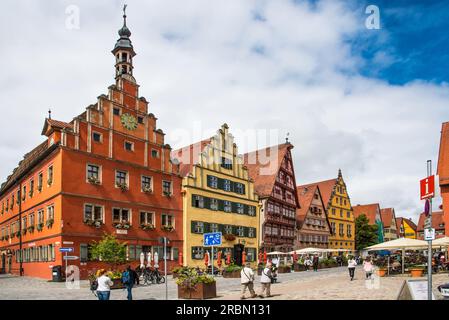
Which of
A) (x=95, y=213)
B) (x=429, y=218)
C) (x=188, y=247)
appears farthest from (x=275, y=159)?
(x=429, y=218)

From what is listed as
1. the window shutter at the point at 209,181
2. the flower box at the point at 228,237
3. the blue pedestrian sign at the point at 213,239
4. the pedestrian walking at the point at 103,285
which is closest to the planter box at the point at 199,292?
→ the blue pedestrian sign at the point at 213,239

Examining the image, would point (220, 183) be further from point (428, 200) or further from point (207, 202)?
point (428, 200)

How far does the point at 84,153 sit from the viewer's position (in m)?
34.4

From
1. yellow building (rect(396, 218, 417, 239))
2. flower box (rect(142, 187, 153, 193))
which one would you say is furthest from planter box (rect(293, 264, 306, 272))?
yellow building (rect(396, 218, 417, 239))

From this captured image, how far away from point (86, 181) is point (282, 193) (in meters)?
28.5

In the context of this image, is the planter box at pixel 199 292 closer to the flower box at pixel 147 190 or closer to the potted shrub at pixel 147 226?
the potted shrub at pixel 147 226

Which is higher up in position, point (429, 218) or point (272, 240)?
point (429, 218)

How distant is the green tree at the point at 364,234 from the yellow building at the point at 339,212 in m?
0.75

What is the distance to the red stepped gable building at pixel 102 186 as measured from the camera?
3347 cm

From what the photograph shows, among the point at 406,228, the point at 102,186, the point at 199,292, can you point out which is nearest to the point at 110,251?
the point at 102,186

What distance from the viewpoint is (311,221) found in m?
64.8

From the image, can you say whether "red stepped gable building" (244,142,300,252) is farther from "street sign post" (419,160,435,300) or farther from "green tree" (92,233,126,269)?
"street sign post" (419,160,435,300)

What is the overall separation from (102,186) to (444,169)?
32.1 m
